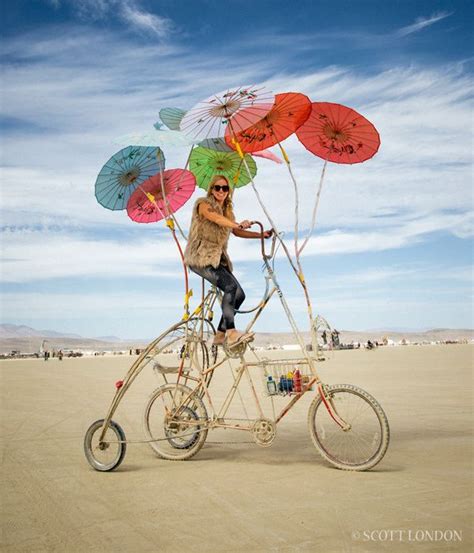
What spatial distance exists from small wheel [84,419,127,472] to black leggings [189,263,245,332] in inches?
58.1

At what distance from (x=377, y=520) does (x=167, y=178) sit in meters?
4.37

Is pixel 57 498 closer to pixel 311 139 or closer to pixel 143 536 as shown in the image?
pixel 143 536

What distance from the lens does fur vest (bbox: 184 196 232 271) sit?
572 cm

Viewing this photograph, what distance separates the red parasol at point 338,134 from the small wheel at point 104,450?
11.6 feet

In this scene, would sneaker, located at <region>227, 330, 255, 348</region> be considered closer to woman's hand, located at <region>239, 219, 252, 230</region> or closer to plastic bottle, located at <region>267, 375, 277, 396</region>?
plastic bottle, located at <region>267, 375, 277, 396</region>

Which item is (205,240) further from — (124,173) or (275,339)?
(275,339)

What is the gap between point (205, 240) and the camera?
579cm

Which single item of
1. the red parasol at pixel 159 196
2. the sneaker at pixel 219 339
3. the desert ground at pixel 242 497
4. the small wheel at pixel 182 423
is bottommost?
the desert ground at pixel 242 497

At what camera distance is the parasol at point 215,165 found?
679cm

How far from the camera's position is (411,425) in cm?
740

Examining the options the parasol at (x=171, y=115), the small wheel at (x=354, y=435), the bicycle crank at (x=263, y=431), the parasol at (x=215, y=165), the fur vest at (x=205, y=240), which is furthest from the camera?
the parasol at (x=215, y=165)

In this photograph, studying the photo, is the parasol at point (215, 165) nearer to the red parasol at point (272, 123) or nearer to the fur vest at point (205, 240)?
the red parasol at point (272, 123)

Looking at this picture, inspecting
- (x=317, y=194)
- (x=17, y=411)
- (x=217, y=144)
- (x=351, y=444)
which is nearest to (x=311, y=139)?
(x=317, y=194)

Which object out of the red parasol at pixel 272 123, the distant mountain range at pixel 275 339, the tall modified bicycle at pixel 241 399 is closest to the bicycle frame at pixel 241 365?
the tall modified bicycle at pixel 241 399
